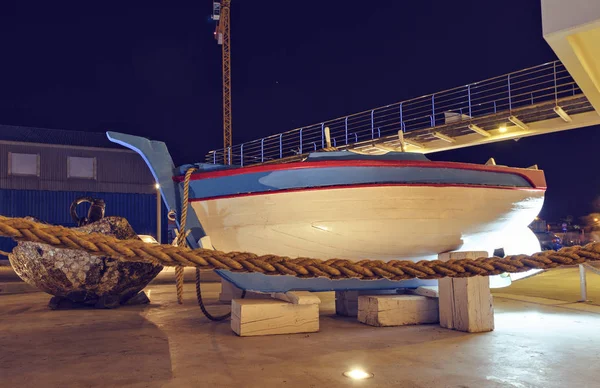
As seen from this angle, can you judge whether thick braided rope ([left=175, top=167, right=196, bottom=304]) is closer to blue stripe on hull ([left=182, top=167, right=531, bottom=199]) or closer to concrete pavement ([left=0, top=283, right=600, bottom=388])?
blue stripe on hull ([left=182, top=167, right=531, bottom=199])

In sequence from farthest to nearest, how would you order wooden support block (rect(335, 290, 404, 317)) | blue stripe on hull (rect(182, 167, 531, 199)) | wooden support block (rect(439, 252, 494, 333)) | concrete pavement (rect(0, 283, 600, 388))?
wooden support block (rect(335, 290, 404, 317))
blue stripe on hull (rect(182, 167, 531, 199))
wooden support block (rect(439, 252, 494, 333))
concrete pavement (rect(0, 283, 600, 388))

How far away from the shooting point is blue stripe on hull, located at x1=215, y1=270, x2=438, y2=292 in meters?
5.25

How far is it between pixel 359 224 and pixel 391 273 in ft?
9.02

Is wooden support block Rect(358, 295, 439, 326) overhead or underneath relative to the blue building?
underneath

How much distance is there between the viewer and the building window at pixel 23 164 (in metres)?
23.5

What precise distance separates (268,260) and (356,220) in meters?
2.93

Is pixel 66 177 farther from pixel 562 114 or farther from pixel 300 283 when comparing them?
pixel 300 283

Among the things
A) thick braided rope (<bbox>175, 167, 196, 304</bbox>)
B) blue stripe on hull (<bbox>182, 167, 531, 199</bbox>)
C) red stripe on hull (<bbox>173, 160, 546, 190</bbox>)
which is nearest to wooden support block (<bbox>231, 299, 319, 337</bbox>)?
thick braided rope (<bbox>175, 167, 196, 304</bbox>)

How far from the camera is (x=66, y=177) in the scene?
968 inches

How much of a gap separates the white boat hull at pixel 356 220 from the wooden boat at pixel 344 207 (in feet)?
0.03

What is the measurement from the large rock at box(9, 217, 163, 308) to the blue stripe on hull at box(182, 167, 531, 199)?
1.87 metres

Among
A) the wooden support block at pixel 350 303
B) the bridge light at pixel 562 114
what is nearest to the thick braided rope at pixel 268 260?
the wooden support block at pixel 350 303

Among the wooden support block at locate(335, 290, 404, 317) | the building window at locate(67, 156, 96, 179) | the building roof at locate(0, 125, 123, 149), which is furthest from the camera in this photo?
the building roof at locate(0, 125, 123, 149)

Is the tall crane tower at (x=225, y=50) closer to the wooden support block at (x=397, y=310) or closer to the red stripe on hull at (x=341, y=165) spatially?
the red stripe on hull at (x=341, y=165)
